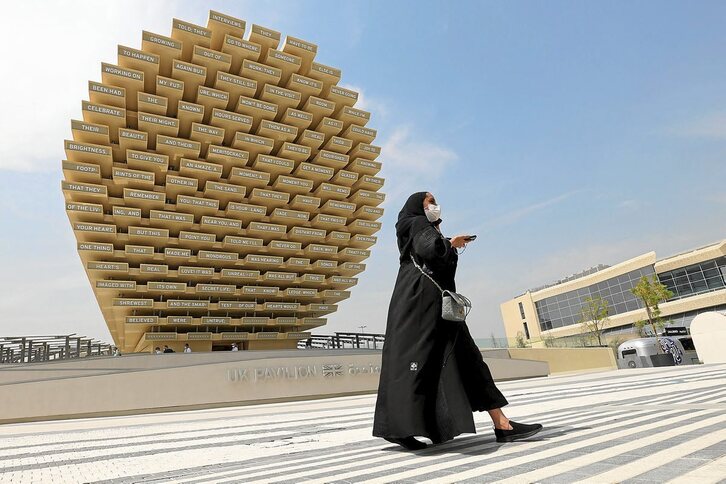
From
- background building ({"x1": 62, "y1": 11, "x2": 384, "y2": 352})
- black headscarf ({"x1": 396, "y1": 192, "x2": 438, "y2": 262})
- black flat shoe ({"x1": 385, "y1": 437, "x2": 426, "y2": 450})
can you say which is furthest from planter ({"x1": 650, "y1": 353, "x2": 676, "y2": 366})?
black flat shoe ({"x1": 385, "y1": 437, "x2": 426, "y2": 450})

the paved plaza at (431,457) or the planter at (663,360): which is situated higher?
the paved plaza at (431,457)

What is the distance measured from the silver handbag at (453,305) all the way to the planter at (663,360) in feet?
78.1

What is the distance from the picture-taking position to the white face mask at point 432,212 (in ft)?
12.0

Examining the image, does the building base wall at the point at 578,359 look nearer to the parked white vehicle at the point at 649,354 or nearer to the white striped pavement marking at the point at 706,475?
the parked white vehicle at the point at 649,354

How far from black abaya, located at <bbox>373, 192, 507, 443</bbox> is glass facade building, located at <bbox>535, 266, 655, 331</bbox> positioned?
59126 millimetres

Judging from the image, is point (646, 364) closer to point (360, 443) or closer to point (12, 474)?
point (360, 443)

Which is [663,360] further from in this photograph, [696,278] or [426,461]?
[696,278]

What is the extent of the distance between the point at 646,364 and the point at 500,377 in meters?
8.34

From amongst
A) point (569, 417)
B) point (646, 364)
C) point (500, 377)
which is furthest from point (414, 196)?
point (646, 364)

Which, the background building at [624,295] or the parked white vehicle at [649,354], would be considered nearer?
the parked white vehicle at [649,354]

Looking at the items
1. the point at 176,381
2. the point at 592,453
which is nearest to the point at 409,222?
the point at 592,453

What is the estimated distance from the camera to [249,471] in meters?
2.63

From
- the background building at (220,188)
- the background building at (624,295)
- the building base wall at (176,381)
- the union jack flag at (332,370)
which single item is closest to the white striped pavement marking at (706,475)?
the building base wall at (176,381)

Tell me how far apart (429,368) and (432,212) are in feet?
4.17
